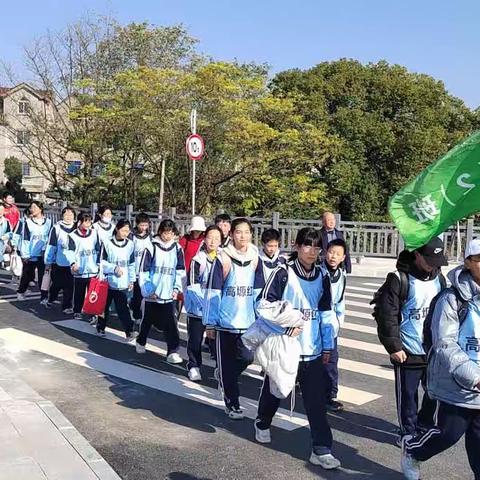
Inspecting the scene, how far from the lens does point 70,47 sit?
23766 millimetres

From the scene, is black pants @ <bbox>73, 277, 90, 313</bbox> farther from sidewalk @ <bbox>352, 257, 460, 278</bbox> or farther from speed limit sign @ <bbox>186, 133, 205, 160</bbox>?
sidewalk @ <bbox>352, 257, 460, 278</bbox>

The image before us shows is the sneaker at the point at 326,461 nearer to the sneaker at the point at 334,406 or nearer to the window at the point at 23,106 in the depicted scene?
the sneaker at the point at 334,406

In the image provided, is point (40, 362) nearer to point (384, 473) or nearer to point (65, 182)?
point (384, 473)

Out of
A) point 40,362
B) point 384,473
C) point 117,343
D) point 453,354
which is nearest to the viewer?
point 453,354

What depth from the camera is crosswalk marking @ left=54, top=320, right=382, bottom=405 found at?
6.40 meters

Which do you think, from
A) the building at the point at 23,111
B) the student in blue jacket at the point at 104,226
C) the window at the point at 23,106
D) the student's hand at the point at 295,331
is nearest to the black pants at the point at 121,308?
the student in blue jacket at the point at 104,226

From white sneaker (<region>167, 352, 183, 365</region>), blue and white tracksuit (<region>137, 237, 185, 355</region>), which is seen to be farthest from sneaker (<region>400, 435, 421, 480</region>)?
blue and white tracksuit (<region>137, 237, 185, 355</region>)

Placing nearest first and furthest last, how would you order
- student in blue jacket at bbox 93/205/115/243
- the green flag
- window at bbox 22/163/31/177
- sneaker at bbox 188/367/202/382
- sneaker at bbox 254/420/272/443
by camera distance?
the green flag
sneaker at bbox 254/420/272/443
sneaker at bbox 188/367/202/382
student in blue jacket at bbox 93/205/115/243
window at bbox 22/163/31/177

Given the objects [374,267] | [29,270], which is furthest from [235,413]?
[374,267]

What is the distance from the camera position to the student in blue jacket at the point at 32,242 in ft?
37.7

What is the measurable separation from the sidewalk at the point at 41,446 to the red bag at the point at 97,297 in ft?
9.72

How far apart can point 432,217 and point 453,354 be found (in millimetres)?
908

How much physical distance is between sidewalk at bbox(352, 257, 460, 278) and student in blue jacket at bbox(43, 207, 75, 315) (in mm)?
8024

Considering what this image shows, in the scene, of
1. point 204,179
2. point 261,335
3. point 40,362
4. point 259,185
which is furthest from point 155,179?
point 261,335
